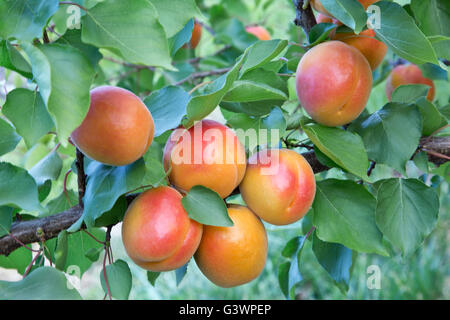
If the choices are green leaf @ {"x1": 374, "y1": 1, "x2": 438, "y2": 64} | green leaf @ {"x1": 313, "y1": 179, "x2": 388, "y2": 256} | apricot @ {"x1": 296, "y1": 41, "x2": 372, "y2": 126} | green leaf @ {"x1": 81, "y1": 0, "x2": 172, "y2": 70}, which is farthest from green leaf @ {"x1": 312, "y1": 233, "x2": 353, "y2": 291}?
green leaf @ {"x1": 81, "y1": 0, "x2": 172, "y2": 70}

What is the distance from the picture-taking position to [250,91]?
52cm

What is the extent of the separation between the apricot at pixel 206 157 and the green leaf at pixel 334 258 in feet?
0.73

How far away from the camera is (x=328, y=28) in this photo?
598mm

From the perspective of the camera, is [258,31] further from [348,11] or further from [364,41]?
[348,11]

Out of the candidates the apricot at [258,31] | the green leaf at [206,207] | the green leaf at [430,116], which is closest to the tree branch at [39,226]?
the green leaf at [206,207]

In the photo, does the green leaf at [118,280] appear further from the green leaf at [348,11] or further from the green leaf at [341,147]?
the green leaf at [348,11]

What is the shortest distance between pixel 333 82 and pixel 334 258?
0.27 meters

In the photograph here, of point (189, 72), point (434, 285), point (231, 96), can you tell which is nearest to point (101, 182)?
point (231, 96)

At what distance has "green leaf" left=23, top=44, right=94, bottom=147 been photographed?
15.0 inches

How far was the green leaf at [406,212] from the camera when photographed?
0.58m

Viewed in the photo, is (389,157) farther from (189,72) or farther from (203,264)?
(189,72)

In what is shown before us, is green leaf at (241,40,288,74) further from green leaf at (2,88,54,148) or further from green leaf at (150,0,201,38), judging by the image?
green leaf at (2,88,54,148)

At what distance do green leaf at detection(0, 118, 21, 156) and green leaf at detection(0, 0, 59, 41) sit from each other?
0.59ft

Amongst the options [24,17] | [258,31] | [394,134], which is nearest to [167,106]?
[24,17]
